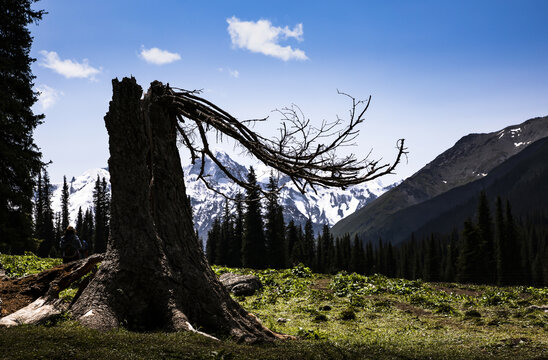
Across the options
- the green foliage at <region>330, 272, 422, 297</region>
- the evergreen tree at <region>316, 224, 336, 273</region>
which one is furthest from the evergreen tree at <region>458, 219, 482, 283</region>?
the evergreen tree at <region>316, 224, 336, 273</region>

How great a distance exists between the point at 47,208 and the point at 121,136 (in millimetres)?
87925

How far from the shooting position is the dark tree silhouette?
7.20 meters

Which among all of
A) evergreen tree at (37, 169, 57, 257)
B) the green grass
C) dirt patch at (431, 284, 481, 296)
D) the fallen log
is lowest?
dirt patch at (431, 284, 481, 296)

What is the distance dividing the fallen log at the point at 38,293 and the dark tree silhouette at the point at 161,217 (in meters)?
0.75

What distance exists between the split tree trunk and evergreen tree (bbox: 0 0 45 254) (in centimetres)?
1479

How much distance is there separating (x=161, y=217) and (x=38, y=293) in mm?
4131

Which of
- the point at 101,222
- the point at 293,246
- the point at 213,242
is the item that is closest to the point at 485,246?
the point at 293,246

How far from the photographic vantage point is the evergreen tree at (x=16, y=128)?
19.9 meters

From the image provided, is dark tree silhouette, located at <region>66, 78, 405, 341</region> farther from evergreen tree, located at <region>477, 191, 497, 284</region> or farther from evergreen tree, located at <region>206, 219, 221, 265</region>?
evergreen tree, located at <region>206, 219, 221, 265</region>

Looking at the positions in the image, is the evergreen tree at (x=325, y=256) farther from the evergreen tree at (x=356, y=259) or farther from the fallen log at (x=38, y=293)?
the fallen log at (x=38, y=293)

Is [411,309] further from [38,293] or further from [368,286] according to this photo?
[38,293]

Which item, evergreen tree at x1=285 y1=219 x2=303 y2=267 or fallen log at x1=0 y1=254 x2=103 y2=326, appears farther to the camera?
evergreen tree at x1=285 y1=219 x2=303 y2=267

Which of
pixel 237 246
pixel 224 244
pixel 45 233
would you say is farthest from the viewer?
pixel 45 233

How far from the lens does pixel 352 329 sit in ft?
34.7
